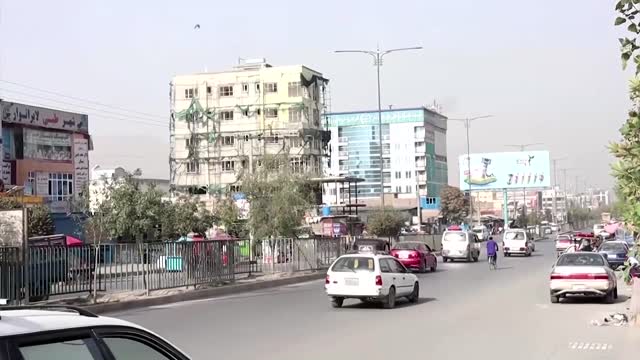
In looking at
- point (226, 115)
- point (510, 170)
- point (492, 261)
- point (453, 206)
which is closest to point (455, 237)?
point (492, 261)

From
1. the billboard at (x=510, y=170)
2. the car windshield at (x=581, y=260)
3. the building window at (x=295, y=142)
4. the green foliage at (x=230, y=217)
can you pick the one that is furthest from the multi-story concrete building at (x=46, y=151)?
the billboard at (x=510, y=170)

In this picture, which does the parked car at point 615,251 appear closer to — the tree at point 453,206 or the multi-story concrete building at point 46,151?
the multi-story concrete building at point 46,151

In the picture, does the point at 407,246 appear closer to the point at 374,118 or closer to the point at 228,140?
the point at 228,140

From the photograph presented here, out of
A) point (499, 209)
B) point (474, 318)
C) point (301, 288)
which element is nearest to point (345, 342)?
point (474, 318)

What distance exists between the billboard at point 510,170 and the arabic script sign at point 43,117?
4951cm

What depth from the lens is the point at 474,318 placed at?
1788cm

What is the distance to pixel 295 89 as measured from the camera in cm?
9262

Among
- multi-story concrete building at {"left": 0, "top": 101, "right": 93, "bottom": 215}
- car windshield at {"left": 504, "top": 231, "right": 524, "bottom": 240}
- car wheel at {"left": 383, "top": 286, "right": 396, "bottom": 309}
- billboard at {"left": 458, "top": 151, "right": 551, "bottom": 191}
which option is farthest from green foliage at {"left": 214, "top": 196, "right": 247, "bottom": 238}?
billboard at {"left": 458, "top": 151, "right": 551, "bottom": 191}

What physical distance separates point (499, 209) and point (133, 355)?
167982 mm

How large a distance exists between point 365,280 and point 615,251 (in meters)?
21.4

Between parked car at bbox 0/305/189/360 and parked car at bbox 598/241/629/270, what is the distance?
115ft

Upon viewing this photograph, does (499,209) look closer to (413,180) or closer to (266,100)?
(413,180)

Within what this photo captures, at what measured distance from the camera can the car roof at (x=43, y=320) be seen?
3.15m

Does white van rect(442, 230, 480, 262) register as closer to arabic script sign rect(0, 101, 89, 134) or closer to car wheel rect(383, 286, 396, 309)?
arabic script sign rect(0, 101, 89, 134)
